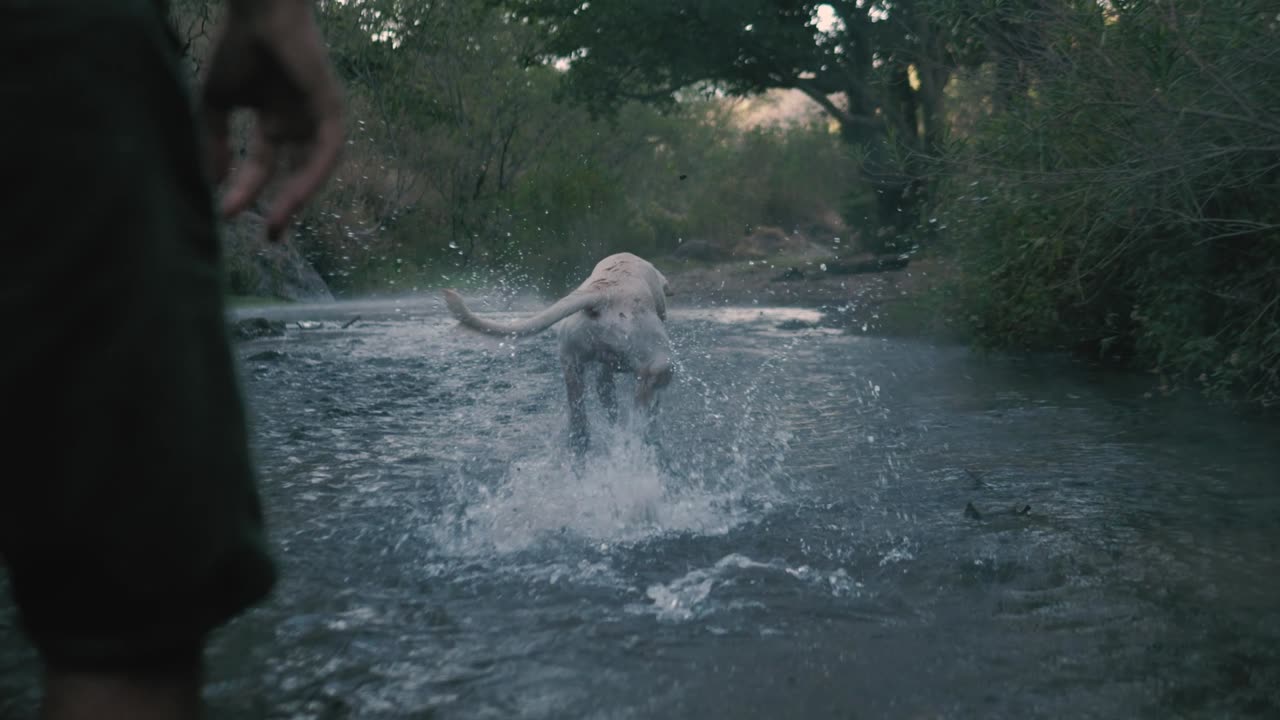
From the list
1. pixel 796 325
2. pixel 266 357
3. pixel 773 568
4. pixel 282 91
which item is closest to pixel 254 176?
pixel 282 91

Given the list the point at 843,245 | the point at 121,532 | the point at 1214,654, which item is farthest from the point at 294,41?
the point at 843,245

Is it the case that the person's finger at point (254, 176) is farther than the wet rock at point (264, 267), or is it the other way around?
the wet rock at point (264, 267)

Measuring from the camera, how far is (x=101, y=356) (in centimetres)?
115

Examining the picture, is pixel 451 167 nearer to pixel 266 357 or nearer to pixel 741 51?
pixel 741 51

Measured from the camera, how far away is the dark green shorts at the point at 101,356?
1133 millimetres

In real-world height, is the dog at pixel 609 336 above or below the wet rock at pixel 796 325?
above

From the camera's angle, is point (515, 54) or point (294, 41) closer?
point (294, 41)

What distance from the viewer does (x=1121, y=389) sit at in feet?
28.4

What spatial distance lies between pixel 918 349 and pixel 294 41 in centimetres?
Result: 1178

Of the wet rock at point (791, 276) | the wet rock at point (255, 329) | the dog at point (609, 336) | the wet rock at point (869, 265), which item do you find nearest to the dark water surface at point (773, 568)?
the dog at point (609, 336)

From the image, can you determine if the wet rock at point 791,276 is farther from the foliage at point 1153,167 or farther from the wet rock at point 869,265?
the foliage at point 1153,167

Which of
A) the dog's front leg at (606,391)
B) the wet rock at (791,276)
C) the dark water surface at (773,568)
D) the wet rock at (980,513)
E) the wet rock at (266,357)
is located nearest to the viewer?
the dark water surface at (773,568)

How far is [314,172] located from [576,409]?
461 cm

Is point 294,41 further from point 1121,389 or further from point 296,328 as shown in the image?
point 296,328
